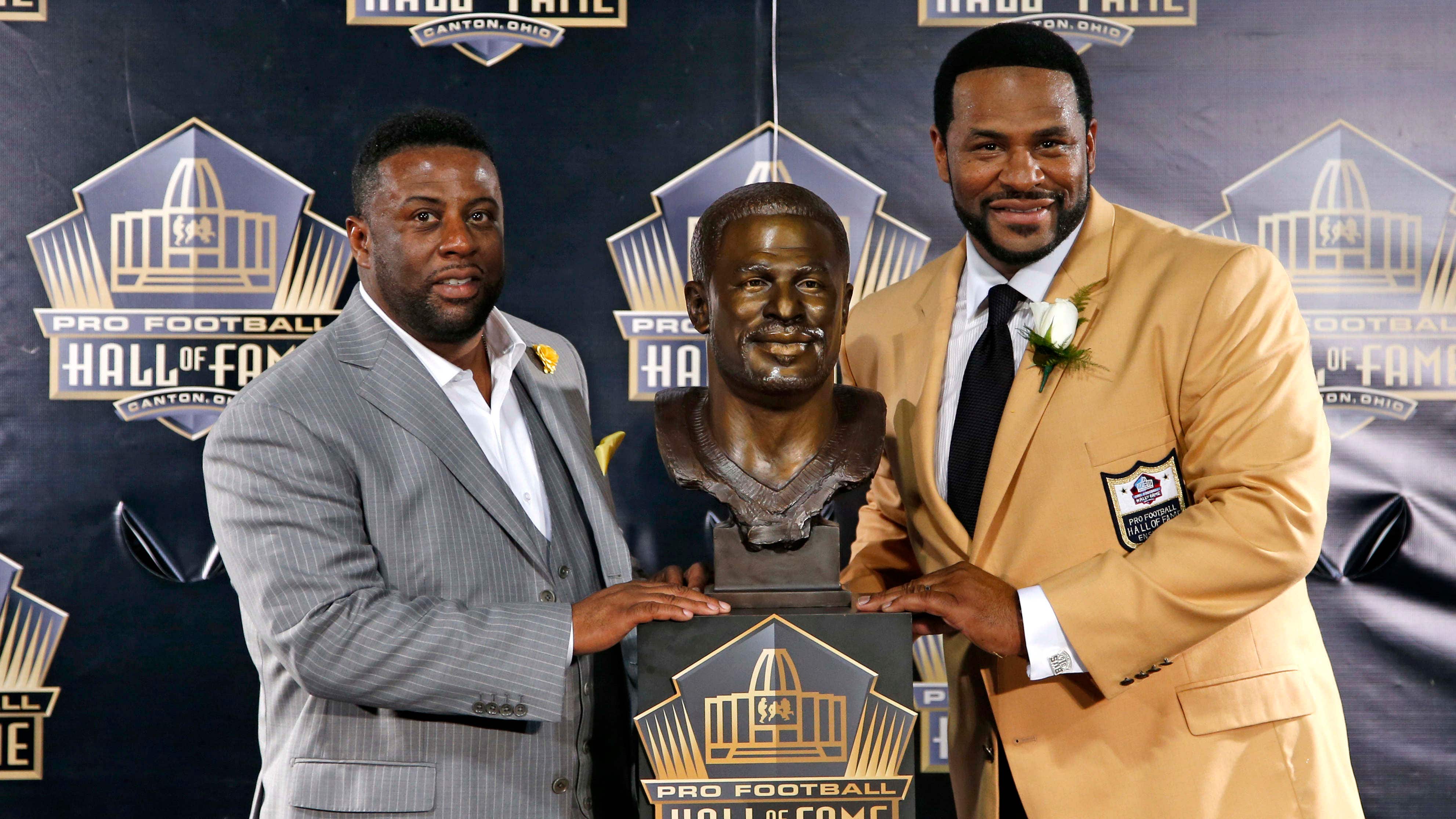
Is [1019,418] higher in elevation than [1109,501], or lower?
higher

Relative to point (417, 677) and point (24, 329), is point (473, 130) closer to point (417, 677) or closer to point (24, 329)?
point (417, 677)

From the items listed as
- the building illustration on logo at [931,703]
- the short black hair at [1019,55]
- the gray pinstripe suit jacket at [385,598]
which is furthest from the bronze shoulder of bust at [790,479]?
the building illustration on logo at [931,703]

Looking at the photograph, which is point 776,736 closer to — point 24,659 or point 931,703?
point 931,703

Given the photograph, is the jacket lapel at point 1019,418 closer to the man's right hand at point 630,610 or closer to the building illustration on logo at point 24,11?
the man's right hand at point 630,610

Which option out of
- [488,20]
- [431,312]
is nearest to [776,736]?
[431,312]

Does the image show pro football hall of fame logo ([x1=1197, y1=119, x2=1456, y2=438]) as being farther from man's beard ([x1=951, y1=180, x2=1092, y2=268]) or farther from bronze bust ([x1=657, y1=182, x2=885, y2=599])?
bronze bust ([x1=657, y1=182, x2=885, y2=599])

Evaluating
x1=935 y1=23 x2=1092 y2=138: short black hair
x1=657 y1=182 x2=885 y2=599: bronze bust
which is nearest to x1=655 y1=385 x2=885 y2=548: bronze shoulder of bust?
x1=657 y1=182 x2=885 y2=599: bronze bust

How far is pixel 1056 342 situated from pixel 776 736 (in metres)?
0.93

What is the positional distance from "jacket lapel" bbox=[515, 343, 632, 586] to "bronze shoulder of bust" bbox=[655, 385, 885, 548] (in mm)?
281

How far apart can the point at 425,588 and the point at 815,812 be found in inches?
32.8

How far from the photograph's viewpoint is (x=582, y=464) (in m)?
2.54

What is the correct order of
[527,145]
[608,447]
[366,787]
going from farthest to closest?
[527,145]
[608,447]
[366,787]

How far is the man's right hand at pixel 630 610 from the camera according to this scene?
198 centimetres

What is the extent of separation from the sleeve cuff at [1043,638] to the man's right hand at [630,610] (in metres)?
0.54
